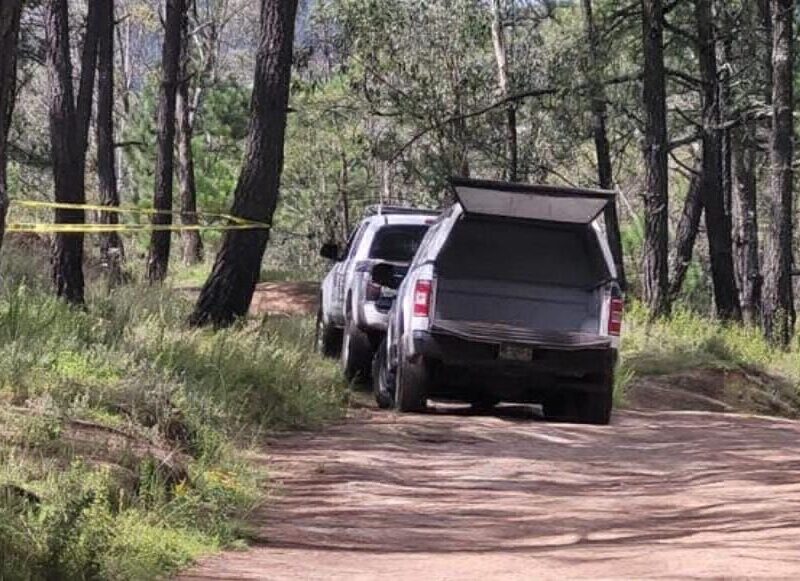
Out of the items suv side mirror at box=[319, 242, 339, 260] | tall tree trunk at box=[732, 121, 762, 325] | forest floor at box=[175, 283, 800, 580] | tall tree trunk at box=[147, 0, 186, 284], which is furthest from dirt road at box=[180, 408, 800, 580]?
tall tree trunk at box=[147, 0, 186, 284]

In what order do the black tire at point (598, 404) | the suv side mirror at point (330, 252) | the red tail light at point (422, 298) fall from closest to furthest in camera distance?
the red tail light at point (422, 298) < the black tire at point (598, 404) < the suv side mirror at point (330, 252)

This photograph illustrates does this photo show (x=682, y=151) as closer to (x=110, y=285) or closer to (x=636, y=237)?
(x=636, y=237)

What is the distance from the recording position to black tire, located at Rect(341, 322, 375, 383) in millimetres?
14062

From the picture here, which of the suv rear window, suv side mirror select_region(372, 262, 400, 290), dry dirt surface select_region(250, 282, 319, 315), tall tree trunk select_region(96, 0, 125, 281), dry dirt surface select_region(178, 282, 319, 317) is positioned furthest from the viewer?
dry dirt surface select_region(250, 282, 319, 315)

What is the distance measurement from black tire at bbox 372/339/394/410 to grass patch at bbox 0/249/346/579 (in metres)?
0.42

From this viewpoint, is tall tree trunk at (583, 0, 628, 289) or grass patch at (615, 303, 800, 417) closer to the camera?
grass patch at (615, 303, 800, 417)

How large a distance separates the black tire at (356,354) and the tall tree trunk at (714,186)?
10997 millimetres

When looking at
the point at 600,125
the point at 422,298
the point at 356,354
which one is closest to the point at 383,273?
the point at 356,354

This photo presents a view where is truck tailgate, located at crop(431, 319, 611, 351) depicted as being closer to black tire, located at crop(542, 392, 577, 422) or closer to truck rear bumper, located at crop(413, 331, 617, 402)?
truck rear bumper, located at crop(413, 331, 617, 402)

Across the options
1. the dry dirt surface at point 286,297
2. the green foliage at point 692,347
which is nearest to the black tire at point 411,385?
the green foliage at point 692,347

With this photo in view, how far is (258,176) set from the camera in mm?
15273

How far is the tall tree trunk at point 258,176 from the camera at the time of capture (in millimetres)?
15047

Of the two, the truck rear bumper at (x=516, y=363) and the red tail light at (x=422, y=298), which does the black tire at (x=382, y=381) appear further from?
the red tail light at (x=422, y=298)

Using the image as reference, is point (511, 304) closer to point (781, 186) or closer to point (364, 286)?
point (364, 286)
